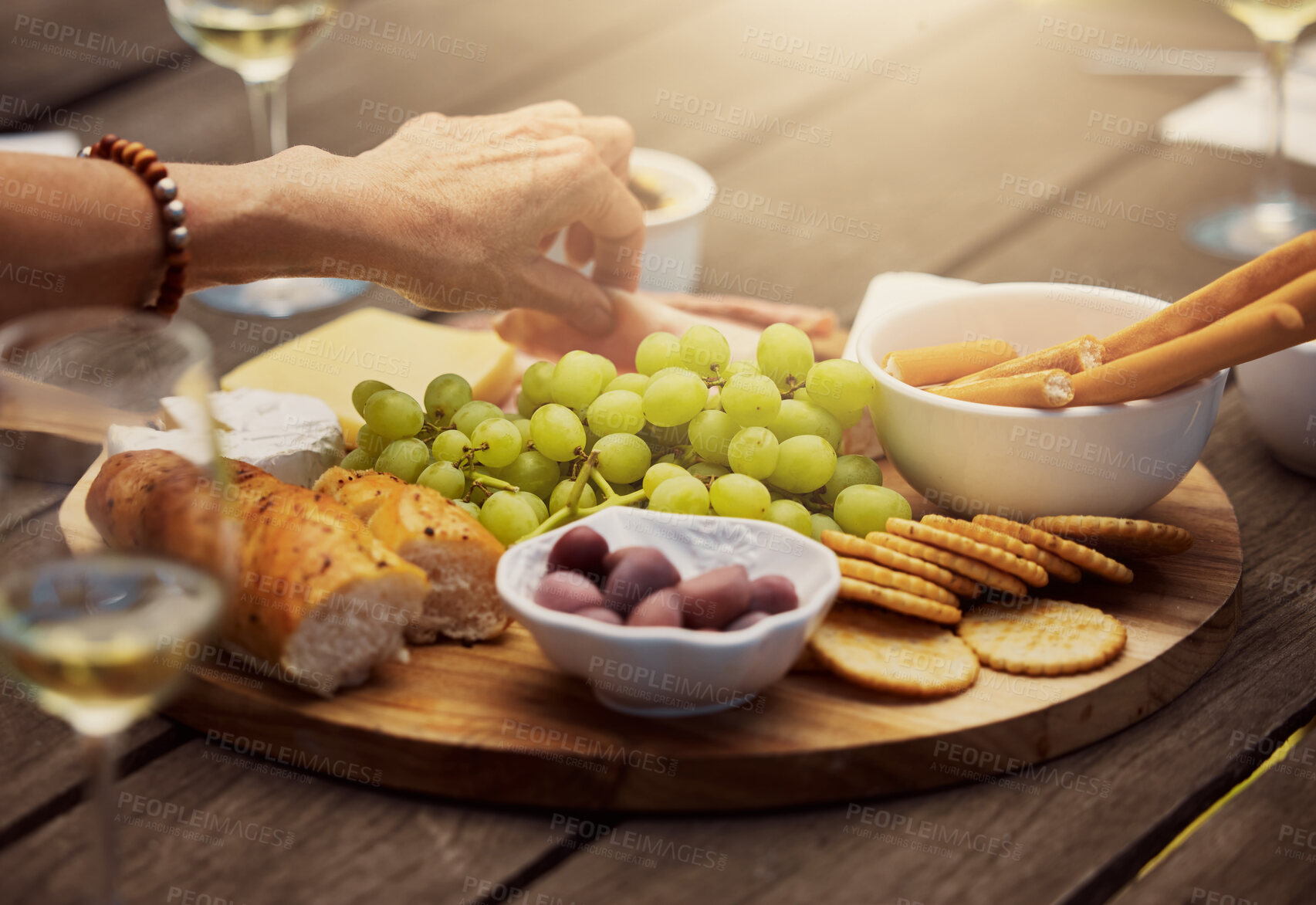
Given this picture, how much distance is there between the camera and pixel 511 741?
744 millimetres

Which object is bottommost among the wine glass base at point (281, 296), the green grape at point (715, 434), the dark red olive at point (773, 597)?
the wine glass base at point (281, 296)

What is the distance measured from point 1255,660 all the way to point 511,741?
545 mm

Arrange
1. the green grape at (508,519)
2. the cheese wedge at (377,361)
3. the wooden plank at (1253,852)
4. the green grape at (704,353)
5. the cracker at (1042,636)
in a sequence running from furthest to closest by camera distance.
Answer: the cheese wedge at (377,361), the green grape at (704,353), the green grape at (508,519), the cracker at (1042,636), the wooden plank at (1253,852)

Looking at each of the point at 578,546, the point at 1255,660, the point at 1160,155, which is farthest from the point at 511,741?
the point at 1160,155

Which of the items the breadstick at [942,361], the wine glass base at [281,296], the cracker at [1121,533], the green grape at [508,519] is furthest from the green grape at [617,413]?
the wine glass base at [281,296]

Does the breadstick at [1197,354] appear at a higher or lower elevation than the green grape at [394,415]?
higher

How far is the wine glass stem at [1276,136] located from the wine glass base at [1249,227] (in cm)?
1

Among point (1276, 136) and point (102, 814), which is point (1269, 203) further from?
point (102, 814)

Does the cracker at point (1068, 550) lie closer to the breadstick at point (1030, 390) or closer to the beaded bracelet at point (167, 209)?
the breadstick at point (1030, 390)

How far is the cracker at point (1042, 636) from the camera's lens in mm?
802

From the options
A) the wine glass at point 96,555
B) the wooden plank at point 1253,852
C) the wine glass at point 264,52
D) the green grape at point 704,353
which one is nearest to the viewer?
the wine glass at point 96,555

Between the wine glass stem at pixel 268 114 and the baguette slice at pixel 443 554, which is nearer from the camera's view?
the baguette slice at pixel 443 554

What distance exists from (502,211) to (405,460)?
0.27 m

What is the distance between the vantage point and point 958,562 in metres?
0.83
